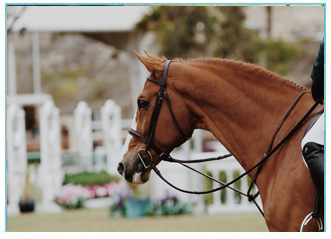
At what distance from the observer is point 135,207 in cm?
841

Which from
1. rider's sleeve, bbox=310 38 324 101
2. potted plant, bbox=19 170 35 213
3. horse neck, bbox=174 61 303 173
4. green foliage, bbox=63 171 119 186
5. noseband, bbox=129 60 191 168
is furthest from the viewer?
green foliage, bbox=63 171 119 186

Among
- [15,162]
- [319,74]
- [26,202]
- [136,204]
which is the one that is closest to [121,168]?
[319,74]

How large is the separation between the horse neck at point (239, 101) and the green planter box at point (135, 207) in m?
5.85

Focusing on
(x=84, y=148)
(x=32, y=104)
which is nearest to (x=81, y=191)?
(x=84, y=148)

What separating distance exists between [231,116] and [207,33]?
34.8 feet

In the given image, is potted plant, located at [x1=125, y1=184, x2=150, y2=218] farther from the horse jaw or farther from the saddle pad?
the saddle pad

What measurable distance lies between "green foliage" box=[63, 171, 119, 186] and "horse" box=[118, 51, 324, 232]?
7.72m

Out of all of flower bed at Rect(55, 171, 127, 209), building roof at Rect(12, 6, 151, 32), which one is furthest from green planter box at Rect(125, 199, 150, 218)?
building roof at Rect(12, 6, 151, 32)

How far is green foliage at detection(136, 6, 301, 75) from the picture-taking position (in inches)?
498

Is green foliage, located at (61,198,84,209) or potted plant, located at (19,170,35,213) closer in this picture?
potted plant, located at (19,170,35,213)

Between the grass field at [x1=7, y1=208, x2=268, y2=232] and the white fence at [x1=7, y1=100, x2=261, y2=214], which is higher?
the white fence at [x1=7, y1=100, x2=261, y2=214]

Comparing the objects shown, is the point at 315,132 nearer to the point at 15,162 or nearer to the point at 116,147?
the point at 15,162

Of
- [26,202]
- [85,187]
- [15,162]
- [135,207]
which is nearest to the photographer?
[135,207]

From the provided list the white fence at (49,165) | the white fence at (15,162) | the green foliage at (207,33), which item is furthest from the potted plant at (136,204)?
the green foliage at (207,33)
